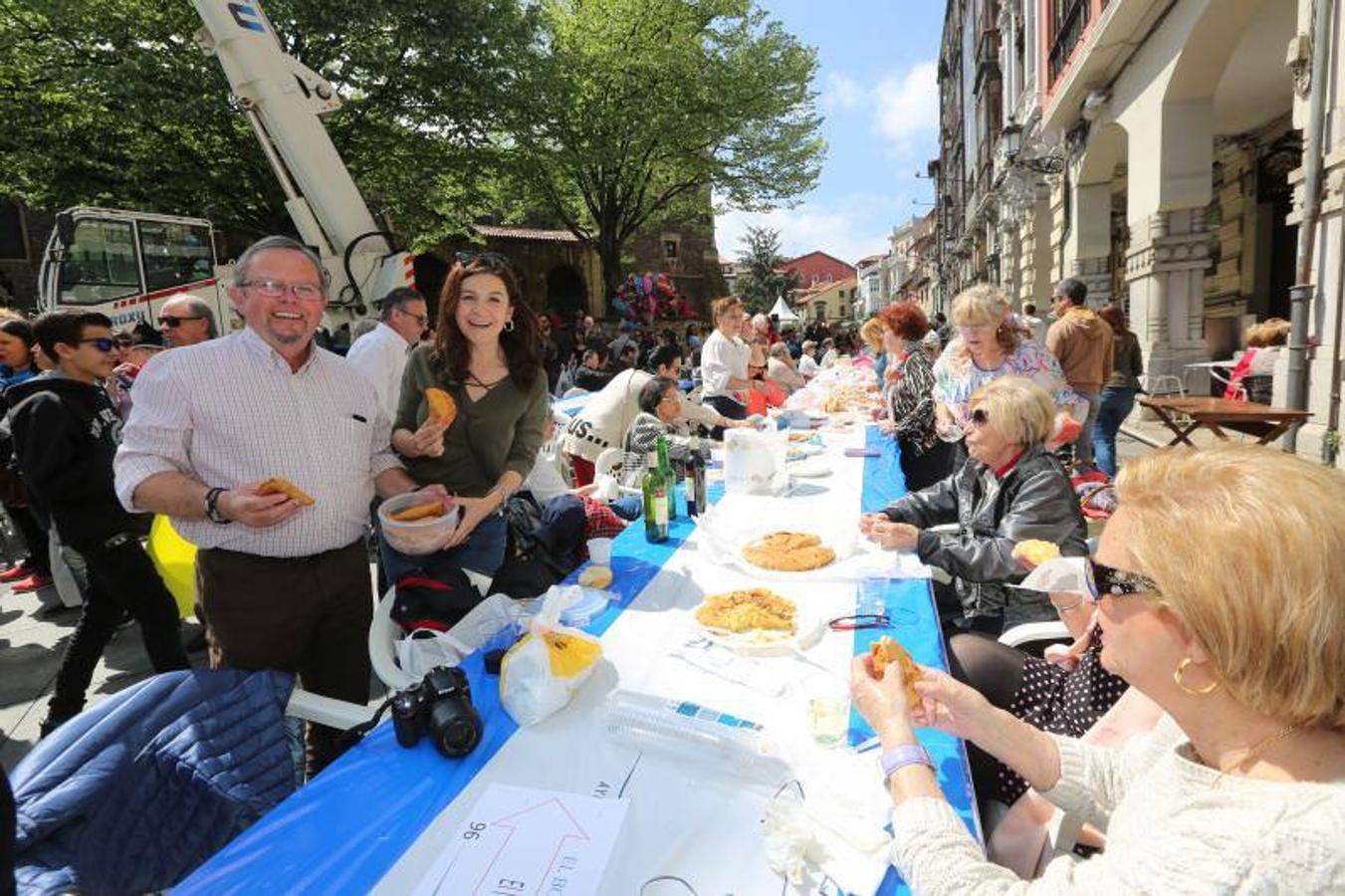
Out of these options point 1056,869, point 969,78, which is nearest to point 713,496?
point 1056,869

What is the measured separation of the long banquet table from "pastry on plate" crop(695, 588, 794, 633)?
0.10 meters

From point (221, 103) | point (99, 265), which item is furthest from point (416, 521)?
→ point (221, 103)

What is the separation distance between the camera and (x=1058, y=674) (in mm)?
2012

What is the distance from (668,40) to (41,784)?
19476mm

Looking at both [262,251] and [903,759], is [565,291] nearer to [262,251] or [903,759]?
[262,251]

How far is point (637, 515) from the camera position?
348cm

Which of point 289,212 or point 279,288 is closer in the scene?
point 279,288

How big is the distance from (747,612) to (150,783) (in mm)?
1392

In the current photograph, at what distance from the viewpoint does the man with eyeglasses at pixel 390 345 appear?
3.91 metres

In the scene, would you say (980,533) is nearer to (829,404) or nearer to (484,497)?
(484,497)

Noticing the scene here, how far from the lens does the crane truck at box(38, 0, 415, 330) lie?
7.33m

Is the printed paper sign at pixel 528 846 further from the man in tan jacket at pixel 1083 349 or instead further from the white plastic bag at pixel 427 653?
the man in tan jacket at pixel 1083 349

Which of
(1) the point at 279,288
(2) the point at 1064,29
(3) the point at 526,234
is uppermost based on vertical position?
(3) the point at 526,234

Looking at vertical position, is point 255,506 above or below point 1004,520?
above
